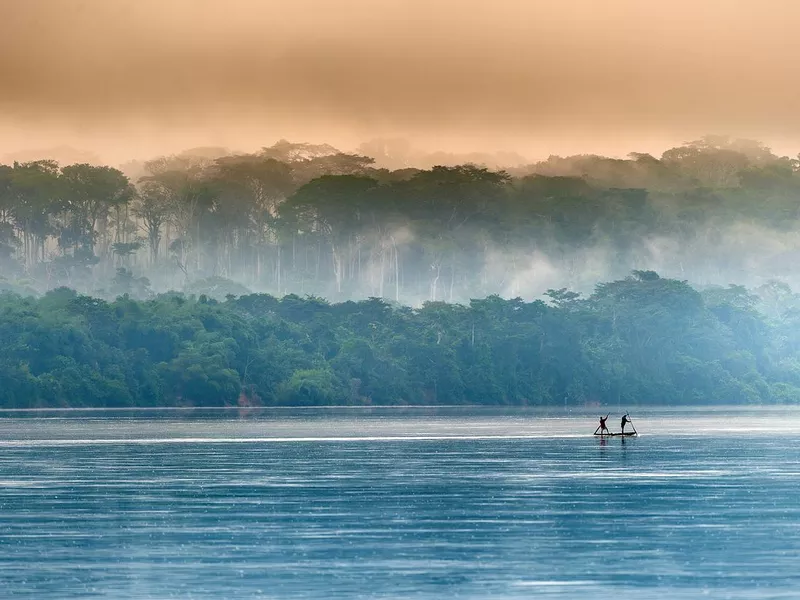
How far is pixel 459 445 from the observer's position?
83.4 meters

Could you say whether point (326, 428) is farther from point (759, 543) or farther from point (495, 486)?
point (759, 543)

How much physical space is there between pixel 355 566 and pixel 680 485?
21.4 m

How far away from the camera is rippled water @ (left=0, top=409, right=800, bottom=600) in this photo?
29.5m

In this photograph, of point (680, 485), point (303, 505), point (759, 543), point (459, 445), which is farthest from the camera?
point (459, 445)

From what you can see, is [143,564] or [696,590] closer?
[696,590]

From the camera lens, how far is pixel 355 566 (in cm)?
3152

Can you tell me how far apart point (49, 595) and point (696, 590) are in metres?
10.5

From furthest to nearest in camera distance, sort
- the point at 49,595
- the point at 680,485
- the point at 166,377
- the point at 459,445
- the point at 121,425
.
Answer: the point at 166,377 < the point at 121,425 < the point at 459,445 < the point at 680,485 < the point at 49,595

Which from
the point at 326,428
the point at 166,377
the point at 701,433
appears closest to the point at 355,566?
the point at 701,433

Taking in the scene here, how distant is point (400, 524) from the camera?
39375 millimetres

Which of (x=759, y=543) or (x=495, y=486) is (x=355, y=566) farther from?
(x=495, y=486)

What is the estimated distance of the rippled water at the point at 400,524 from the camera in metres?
29.5

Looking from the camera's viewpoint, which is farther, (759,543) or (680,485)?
(680,485)

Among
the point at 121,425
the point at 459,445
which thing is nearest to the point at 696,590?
the point at 459,445
